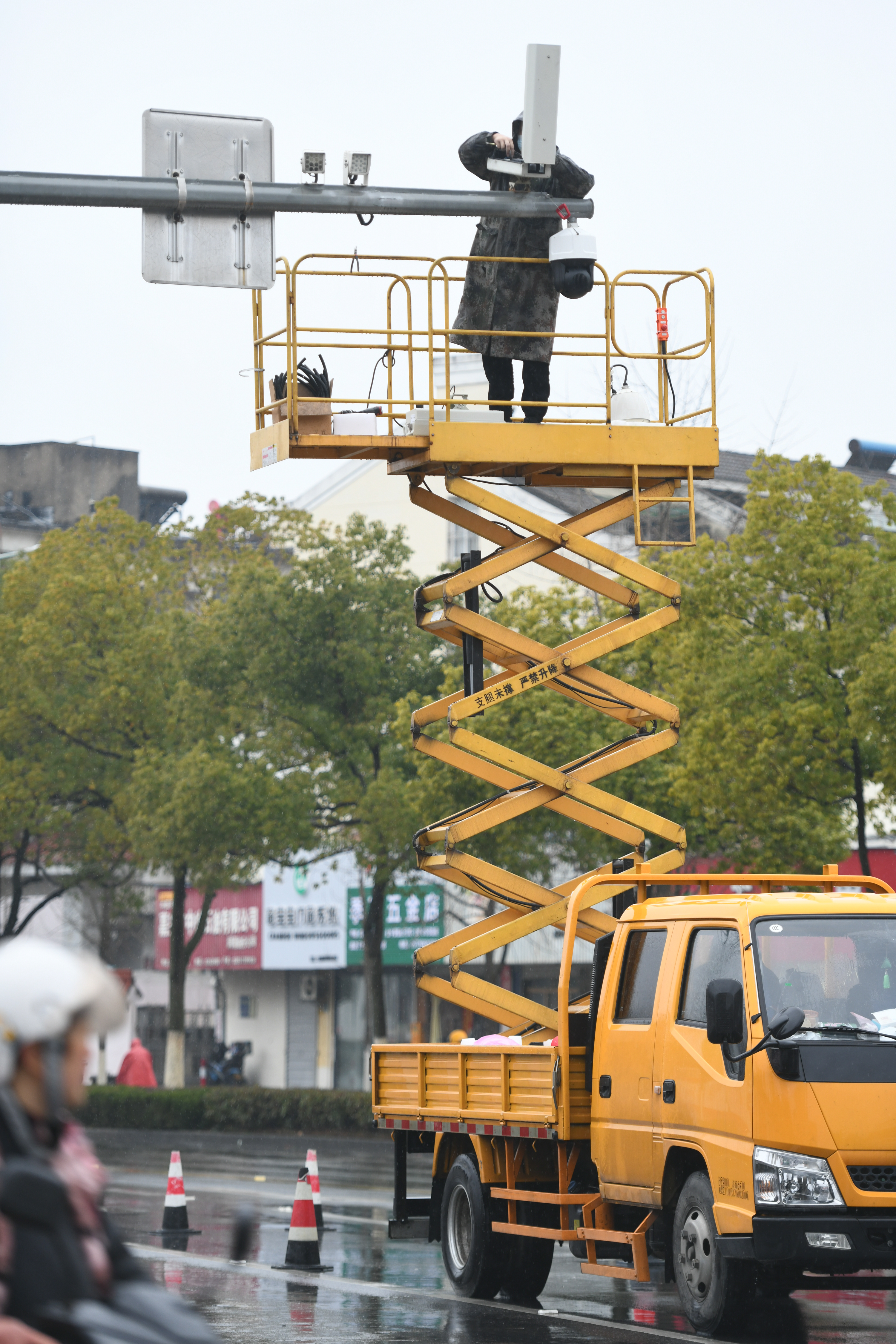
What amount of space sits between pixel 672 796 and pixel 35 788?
46.4ft

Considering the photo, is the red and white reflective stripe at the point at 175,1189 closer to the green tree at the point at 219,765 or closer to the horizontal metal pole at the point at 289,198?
the horizontal metal pole at the point at 289,198

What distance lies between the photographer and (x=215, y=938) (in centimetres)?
4750

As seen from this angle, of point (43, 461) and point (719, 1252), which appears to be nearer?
point (719, 1252)

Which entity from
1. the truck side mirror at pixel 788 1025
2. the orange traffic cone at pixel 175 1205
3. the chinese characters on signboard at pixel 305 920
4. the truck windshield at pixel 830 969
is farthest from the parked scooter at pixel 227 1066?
the truck side mirror at pixel 788 1025

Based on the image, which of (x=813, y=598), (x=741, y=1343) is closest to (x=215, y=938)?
(x=813, y=598)

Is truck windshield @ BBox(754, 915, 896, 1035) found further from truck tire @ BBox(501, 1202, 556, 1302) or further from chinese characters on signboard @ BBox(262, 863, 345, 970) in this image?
chinese characters on signboard @ BBox(262, 863, 345, 970)

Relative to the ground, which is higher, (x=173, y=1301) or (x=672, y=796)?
(x=672, y=796)

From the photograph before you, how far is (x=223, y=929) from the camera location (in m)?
47.4

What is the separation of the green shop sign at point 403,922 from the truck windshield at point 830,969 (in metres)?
28.5

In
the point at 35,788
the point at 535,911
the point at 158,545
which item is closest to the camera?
the point at 535,911

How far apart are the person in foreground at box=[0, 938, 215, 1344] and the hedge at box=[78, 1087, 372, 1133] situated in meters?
27.5

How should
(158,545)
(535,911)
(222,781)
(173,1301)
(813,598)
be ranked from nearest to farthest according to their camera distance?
(173,1301)
(535,911)
(813,598)
(222,781)
(158,545)

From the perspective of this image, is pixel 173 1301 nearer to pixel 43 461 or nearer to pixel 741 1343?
pixel 741 1343

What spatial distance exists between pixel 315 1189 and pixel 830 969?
5947 millimetres
